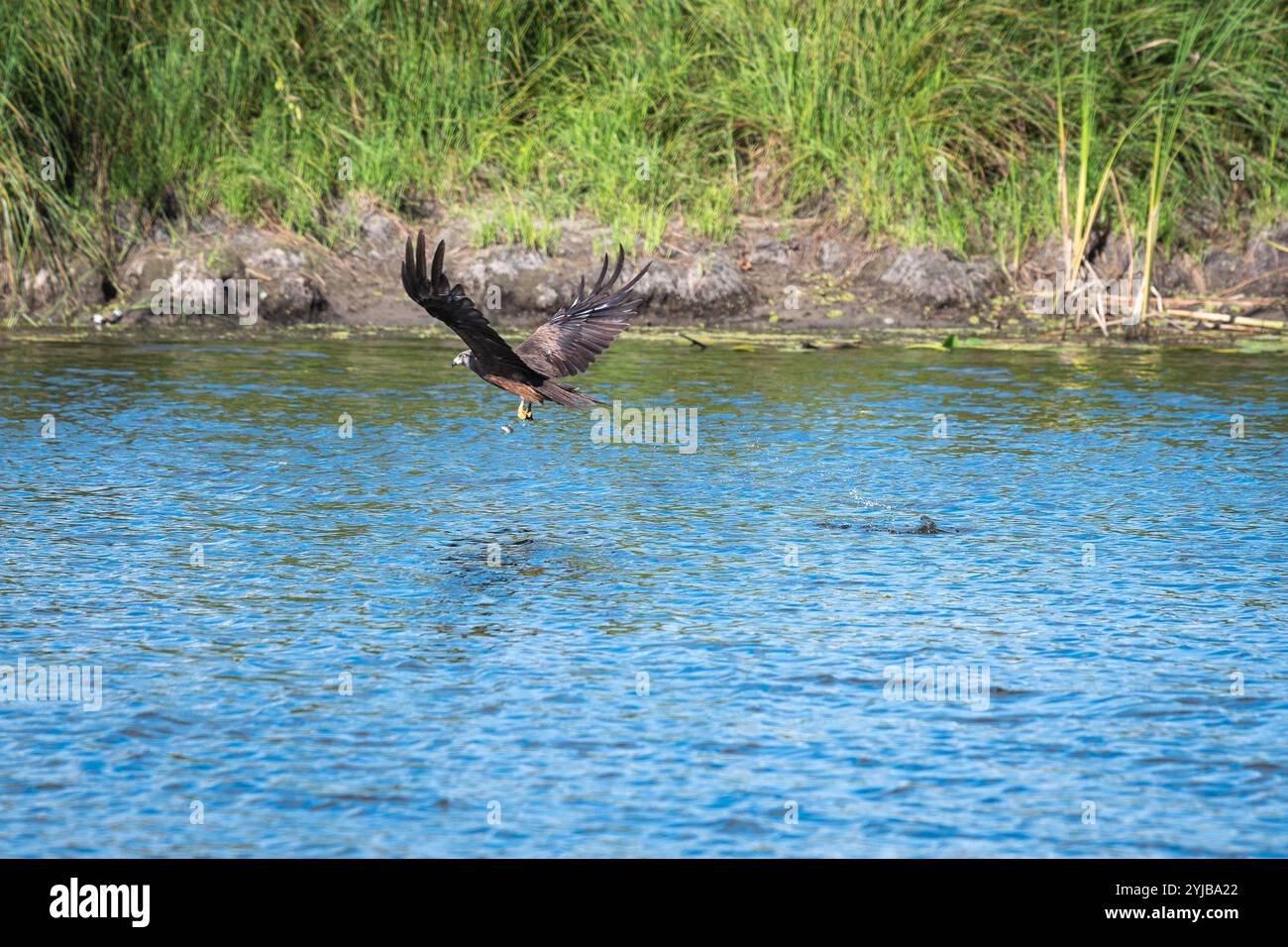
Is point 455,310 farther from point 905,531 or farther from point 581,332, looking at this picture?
point 905,531

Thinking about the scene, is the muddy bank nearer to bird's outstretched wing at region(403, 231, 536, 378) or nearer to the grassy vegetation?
the grassy vegetation

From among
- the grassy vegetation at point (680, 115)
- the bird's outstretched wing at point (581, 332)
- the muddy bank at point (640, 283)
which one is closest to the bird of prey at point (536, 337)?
the bird's outstretched wing at point (581, 332)

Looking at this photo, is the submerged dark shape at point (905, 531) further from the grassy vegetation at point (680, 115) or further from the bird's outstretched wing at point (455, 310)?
the grassy vegetation at point (680, 115)

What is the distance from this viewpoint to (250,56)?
14.6 meters

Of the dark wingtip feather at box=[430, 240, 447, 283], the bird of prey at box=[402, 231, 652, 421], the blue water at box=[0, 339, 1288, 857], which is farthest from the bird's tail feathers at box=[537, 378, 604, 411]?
the dark wingtip feather at box=[430, 240, 447, 283]

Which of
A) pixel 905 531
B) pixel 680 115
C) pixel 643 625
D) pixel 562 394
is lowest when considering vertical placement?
pixel 643 625

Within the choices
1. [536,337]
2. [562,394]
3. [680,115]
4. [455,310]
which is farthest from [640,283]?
[455,310]

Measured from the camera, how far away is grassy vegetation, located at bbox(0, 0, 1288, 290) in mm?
14203

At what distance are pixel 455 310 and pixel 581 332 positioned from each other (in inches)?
64.1

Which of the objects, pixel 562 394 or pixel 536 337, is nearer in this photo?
pixel 562 394

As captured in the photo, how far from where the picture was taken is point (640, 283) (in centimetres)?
1430

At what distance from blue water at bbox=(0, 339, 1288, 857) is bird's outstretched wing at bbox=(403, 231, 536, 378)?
2.25 ft
